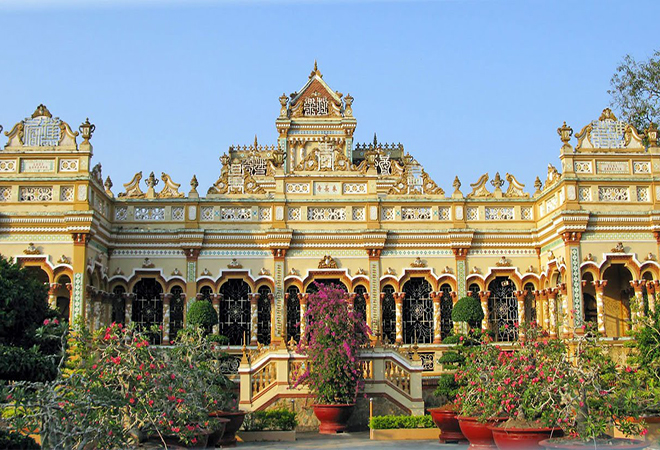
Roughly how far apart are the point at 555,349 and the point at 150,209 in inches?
564

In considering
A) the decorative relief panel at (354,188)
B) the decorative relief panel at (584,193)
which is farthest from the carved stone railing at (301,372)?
the decorative relief panel at (584,193)

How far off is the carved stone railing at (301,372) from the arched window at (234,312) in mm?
4172

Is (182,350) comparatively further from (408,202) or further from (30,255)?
(408,202)

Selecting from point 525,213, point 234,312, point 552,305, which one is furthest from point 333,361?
point 525,213

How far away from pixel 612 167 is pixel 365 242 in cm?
754

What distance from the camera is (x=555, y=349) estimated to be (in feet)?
44.7

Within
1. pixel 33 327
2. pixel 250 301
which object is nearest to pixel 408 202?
pixel 250 301

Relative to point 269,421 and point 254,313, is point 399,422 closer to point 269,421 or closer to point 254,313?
point 269,421

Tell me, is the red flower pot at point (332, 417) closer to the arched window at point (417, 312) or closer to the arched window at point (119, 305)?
the arched window at point (417, 312)

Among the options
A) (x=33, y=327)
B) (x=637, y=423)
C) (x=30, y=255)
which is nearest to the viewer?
(x=637, y=423)

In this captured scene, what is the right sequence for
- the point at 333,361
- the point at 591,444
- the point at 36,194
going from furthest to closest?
the point at 36,194 < the point at 333,361 < the point at 591,444

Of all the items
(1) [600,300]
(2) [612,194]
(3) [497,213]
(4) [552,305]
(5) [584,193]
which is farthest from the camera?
(3) [497,213]

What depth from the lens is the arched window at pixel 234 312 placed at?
78.0 feet

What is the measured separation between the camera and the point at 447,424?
15875mm
